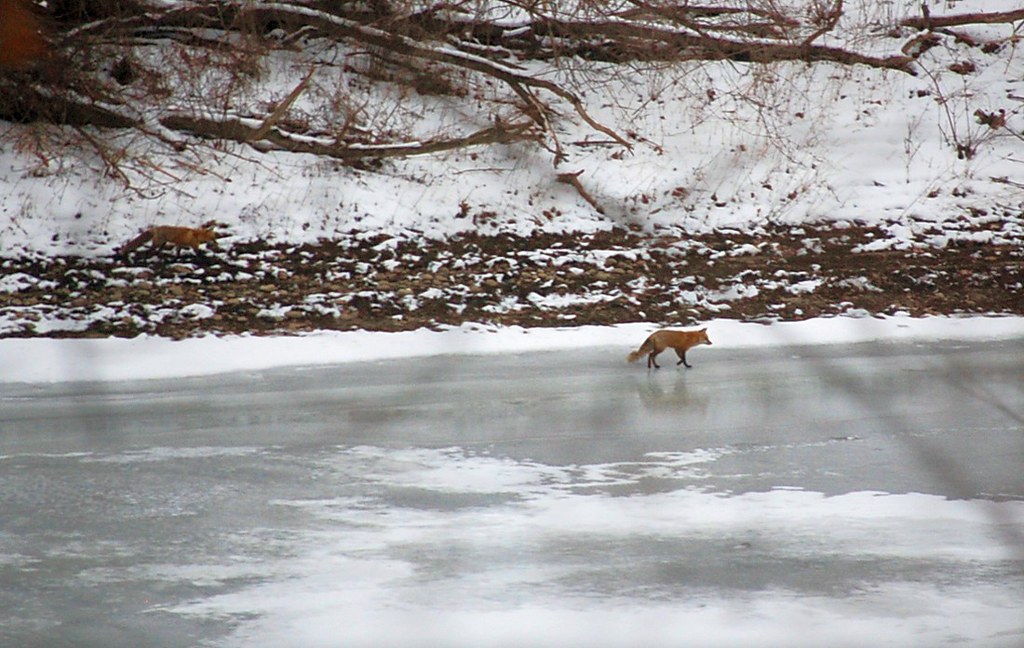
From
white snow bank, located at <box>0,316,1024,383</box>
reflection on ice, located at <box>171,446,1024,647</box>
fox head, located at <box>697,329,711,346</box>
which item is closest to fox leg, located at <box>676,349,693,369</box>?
fox head, located at <box>697,329,711,346</box>

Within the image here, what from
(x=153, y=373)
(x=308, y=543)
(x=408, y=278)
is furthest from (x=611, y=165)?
(x=308, y=543)

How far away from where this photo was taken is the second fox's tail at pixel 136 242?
9.84 metres

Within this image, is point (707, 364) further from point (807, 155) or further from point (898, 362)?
point (807, 155)

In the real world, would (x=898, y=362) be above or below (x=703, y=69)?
below

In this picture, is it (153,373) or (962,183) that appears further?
(962,183)

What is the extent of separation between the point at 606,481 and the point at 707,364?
2.74 m

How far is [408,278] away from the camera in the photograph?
962cm

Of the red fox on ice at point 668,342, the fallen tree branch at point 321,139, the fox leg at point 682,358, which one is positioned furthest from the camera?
the fallen tree branch at point 321,139

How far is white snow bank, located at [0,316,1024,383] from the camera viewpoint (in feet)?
24.1

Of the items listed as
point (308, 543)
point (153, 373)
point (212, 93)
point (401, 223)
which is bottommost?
point (308, 543)

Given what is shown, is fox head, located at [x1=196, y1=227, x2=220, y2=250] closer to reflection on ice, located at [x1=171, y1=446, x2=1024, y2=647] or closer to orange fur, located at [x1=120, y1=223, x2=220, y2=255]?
orange fur, located at [x1=120, y1=223, x2=220, y2=255]

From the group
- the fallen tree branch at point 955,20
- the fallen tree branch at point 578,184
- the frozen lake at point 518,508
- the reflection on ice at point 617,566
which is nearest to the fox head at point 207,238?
the frozen lake at point 518,508

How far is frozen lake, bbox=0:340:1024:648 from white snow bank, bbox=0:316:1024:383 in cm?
38

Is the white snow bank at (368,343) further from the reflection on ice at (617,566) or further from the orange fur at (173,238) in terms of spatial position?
the reflection on ice at (617,566)
